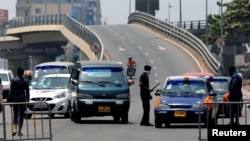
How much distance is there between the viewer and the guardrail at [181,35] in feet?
205

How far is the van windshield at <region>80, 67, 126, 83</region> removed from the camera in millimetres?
27000

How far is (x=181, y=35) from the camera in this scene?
7644 cm

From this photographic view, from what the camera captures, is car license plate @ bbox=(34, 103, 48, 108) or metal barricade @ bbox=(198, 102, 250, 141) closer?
metal barricade @ bbox=(198, 102, 250, 141)

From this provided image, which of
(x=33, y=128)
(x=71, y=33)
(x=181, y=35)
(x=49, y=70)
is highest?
(x=71, y=33)

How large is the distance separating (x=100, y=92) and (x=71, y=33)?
57.3 meters

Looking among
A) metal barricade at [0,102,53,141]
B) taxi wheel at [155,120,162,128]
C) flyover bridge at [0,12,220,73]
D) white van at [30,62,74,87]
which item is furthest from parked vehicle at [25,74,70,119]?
flyover bridge at [0,12,220,73]

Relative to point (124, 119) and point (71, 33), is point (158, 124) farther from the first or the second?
point (71, 33)

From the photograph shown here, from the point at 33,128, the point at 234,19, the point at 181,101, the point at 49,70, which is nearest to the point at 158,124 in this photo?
the point at 181,101

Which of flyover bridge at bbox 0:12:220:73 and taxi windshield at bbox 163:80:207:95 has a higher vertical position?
flyover bridge at bbox 0:12:220:73

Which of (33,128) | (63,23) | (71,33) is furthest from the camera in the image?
(63,23)

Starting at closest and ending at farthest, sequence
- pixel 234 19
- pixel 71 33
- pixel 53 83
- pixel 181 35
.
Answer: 1. pixel 53 83
2. pixel 181 35
3. pixel 234 19
4. pixel 71 33

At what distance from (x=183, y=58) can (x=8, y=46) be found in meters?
45.0

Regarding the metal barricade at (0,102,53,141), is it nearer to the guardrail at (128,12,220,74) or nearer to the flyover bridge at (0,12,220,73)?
the guardrail at (128,12,220,74)

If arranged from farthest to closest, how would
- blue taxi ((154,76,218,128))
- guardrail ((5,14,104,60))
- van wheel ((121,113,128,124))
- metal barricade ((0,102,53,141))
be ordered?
1. guardrail ((5,14,104,60))
2. van wheel ((121,113,128,124))
3. blue taxi ((154,76,218,128))
4. metal barricade ((0,102,53,141))
